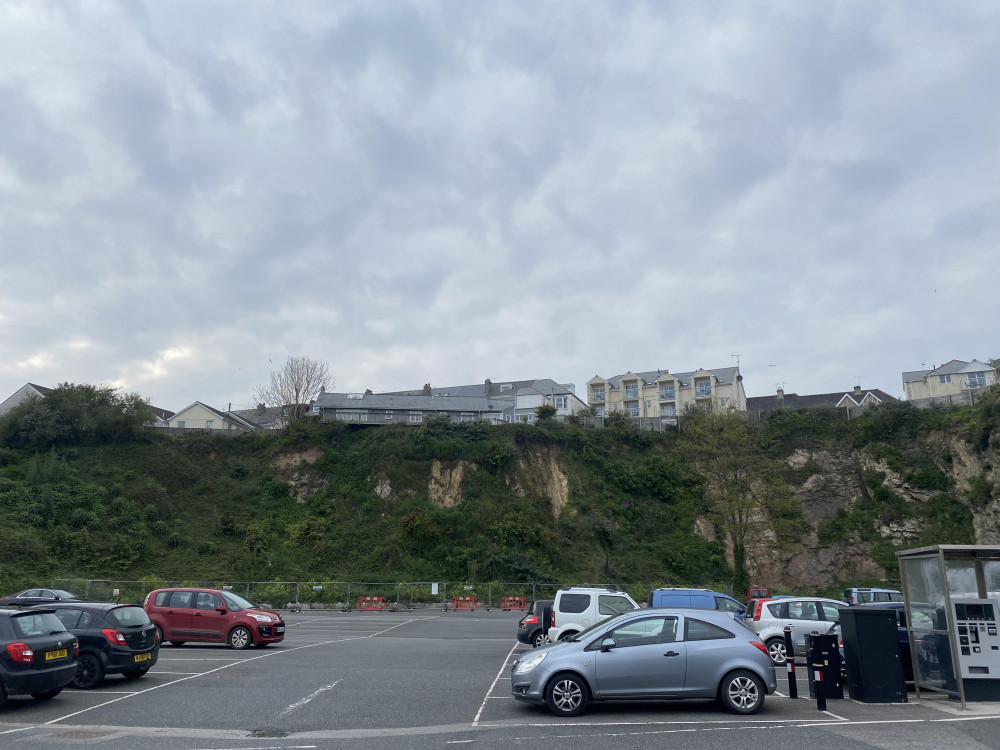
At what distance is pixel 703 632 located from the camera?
35.2 ft

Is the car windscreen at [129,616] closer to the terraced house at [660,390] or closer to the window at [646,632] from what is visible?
the window at [646,632]

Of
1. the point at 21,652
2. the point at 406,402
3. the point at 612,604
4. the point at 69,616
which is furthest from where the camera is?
the point at 406,402

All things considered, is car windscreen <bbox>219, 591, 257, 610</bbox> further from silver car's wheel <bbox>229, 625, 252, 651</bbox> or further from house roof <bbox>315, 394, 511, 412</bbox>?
house roof <bbox>315, 394, 511, 412</bbox>

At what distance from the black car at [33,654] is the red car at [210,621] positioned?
7.29 metres

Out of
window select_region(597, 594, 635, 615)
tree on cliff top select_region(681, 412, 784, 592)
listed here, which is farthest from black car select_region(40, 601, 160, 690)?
tree on cliff top select_region(681, 412, 784, 592)

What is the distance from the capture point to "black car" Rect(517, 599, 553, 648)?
18.6 meters

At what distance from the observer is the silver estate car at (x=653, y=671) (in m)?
10.4

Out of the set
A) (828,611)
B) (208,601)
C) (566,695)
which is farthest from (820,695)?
(208,601)

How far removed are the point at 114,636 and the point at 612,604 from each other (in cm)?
1104

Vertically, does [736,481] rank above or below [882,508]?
above

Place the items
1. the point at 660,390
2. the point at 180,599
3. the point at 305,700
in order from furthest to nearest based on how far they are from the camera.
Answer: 1. the point at 660,390
2. the point at 180,599
3. the point at 305,700

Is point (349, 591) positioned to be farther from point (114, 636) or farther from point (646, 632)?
point (646, 632)

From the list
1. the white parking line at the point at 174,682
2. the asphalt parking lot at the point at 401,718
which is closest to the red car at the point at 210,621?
the white parking line at the point at 174,682

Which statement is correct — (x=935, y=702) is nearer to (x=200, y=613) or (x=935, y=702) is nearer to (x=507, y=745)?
(x=507, y=745)
